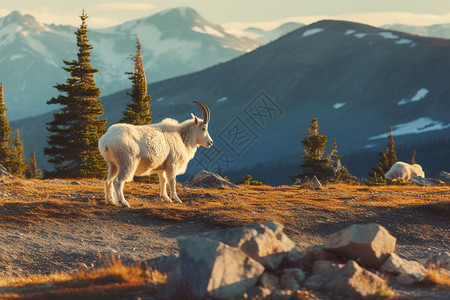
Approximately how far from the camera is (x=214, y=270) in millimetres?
8820

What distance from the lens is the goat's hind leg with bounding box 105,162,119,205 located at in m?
18.4

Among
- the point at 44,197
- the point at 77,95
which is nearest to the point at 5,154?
the point at 77,95

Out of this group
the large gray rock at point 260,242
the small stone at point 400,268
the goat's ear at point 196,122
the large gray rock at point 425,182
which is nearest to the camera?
the large gray rock at point 260,242

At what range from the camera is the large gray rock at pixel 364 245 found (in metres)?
10.3

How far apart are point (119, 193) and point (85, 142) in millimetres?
26723

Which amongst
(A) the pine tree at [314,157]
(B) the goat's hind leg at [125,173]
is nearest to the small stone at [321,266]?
(B) the goat's hind leg at [125,173]

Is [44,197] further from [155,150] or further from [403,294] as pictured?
[403,294]

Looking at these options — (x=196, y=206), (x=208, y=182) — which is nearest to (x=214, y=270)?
(x=196, y=206)

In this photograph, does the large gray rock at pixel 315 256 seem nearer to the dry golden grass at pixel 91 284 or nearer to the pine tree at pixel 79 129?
the dry golden grass at pixel 91 284

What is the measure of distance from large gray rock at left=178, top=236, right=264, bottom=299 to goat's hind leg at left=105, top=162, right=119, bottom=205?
946 cm

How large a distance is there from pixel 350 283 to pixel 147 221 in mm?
9889

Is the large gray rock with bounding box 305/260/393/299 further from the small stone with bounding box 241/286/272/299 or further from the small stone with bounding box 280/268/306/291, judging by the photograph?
the small stone with bounding box 241/286/272/299

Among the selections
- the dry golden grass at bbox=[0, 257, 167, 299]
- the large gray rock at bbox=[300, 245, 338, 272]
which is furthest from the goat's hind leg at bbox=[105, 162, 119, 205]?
the large gray rock at bbox=[300, 245, 338, 272]

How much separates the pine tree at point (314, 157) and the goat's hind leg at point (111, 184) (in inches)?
1415
